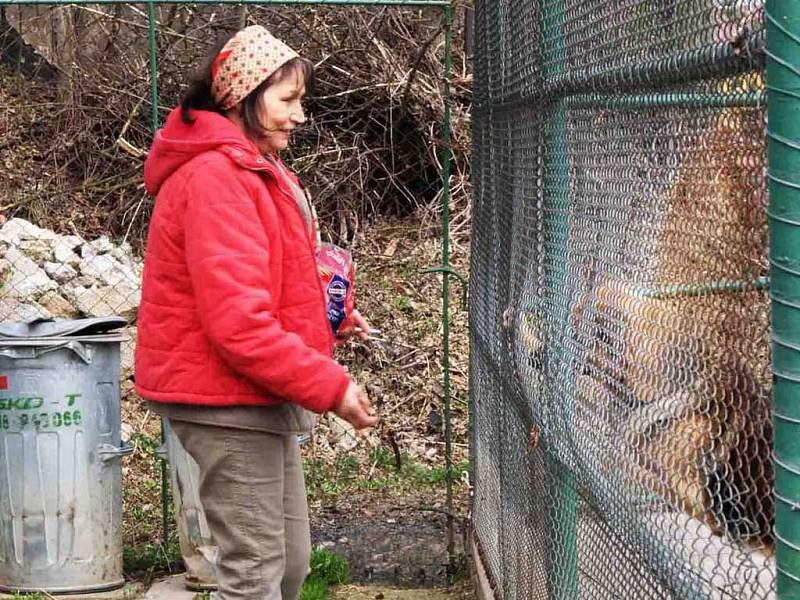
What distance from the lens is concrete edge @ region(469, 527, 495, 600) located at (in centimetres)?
477

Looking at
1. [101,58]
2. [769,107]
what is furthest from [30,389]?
[101,58]

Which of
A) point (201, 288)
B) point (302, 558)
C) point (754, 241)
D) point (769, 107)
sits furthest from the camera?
point (302, 558)

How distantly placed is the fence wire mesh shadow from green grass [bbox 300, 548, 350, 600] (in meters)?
1.60

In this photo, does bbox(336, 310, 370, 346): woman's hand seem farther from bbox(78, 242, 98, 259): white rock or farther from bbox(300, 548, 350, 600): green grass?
bbox(78, 242, 98, 259): white rock

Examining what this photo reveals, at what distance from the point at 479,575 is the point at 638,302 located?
3.02 metres

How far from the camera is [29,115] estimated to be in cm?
1000

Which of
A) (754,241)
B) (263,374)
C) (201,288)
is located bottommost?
(263,374)

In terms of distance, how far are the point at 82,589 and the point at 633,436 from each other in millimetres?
3516

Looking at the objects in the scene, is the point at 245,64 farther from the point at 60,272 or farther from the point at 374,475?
the point at 60,272

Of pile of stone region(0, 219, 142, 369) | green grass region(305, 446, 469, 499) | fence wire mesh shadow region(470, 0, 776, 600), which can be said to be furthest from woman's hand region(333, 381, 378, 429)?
pile of stone region(0, 219, 142, 369)

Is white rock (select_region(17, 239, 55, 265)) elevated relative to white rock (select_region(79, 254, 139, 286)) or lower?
elevated

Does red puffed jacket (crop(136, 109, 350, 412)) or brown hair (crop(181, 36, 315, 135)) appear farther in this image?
brown hair (crop(181, 36, 315, 135))

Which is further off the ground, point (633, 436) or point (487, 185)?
point (487, 185)

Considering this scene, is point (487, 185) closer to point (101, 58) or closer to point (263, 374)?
point (263, 374)
